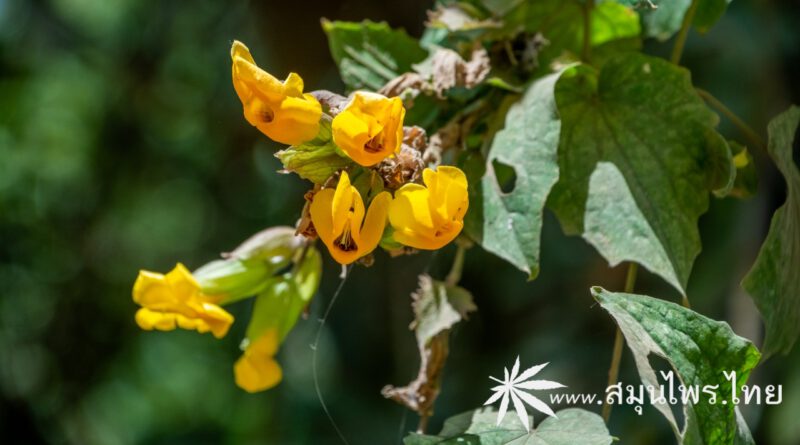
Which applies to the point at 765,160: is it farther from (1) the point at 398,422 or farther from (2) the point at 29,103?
(2) the point at 29,103

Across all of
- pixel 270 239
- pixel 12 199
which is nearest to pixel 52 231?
pixel 12 199

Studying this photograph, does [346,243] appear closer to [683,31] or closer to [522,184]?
[522,184]

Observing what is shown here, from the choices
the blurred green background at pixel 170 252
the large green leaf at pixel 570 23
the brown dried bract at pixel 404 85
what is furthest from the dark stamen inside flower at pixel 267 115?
the blurred green background at pixel 170 252

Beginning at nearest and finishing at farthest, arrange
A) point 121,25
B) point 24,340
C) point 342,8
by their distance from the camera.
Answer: point 342,8 < point 24,340 < point 121,25

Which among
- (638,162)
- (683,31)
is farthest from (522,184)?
(683,31)

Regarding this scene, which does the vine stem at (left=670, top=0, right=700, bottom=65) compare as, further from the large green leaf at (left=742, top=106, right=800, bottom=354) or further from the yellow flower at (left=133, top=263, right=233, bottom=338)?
the yellow flower at (left=133, top=263, right=233, bottom=338)

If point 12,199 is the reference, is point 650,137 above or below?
above
